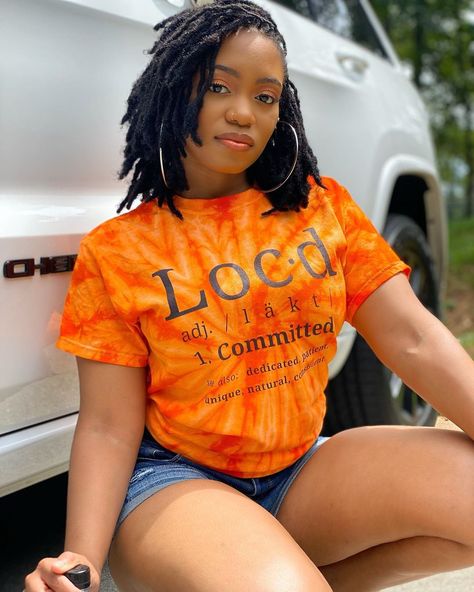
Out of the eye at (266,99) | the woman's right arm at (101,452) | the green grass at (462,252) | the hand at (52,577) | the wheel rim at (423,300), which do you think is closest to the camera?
the hand at (52,577)

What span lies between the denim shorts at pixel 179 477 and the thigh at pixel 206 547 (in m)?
0.03

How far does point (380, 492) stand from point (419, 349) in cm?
30

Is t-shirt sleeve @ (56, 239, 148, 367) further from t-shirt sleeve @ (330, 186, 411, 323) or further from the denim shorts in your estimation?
t-shirt sleeve @ (330, 186, 411, 323)

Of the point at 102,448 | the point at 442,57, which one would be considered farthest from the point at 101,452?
the point at 442,57

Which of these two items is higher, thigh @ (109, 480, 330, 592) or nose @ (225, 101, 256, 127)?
nose @ (225, 101, 256, 127)

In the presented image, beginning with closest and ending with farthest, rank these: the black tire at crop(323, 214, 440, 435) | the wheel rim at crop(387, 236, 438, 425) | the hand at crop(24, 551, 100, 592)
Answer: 1. the hand at crop(24, 551, 100, 592)
2. the black tire at crop(323, 214, 440, 435)
3. the wheel rim at crop(387, 236, 438, 425)

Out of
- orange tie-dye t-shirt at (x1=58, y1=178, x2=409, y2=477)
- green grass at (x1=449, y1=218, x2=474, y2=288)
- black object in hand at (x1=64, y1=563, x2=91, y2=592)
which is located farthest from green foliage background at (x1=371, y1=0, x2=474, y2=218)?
black object in hand at (x1=64, y1=563, x2=91, y2=592)

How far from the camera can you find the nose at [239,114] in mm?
1604

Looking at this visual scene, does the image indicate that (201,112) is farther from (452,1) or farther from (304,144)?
(452,1)

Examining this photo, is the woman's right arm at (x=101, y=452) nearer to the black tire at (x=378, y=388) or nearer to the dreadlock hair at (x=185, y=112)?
the dreadlock hair at (x=185, y=112)

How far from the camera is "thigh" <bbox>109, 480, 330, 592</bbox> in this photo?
1.43 m

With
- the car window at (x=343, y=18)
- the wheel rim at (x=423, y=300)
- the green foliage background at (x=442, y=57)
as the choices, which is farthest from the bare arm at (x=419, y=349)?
the green foliage background at (x=442, y=57)

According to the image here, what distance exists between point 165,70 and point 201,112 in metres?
0.11

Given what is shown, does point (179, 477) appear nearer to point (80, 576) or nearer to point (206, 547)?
point (206, 547)
